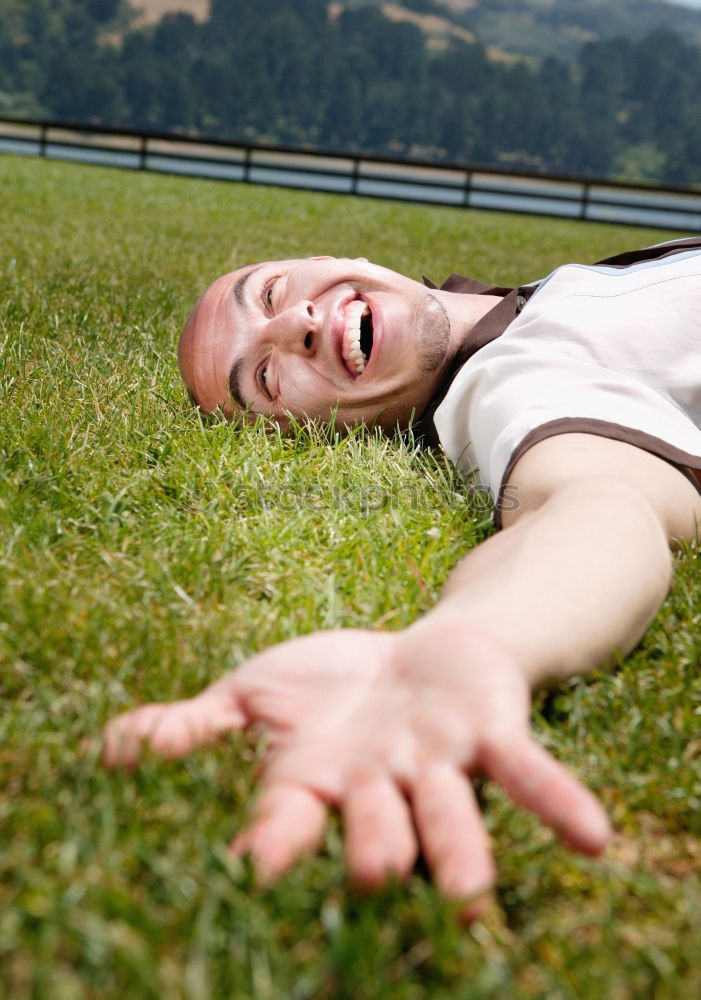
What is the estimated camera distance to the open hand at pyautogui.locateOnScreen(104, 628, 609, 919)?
1.29 metres

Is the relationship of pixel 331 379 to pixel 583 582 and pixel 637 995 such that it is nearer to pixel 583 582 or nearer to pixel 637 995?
pixel 583 582

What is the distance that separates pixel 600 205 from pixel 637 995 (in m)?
27.4

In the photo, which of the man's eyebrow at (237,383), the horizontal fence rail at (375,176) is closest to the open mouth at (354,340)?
the man's eyebrow at (237,383)

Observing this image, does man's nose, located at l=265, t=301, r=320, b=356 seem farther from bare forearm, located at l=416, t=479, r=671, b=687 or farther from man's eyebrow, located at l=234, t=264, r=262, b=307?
bare forearm, located at l=416, t=479, r=671, b=687

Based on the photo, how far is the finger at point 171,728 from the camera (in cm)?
150

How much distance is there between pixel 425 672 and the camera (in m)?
1.46

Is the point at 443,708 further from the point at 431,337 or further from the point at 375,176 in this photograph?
the point at 375,176

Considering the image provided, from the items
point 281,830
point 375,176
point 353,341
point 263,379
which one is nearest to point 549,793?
point 281,830

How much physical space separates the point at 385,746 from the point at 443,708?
0.33 ft

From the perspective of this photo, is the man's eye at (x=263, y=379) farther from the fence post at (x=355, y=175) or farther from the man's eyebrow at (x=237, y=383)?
the fence post at (x=355, y=175)

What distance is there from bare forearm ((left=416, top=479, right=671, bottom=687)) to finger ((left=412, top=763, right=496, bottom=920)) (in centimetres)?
32

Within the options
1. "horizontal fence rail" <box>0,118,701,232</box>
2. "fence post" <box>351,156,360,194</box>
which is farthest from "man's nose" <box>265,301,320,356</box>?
"fence post" <box>351,156,360,194</box>

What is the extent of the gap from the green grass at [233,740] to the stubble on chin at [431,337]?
0.32 metres

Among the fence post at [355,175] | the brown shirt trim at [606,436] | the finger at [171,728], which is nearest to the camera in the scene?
the finger at [171,728]
